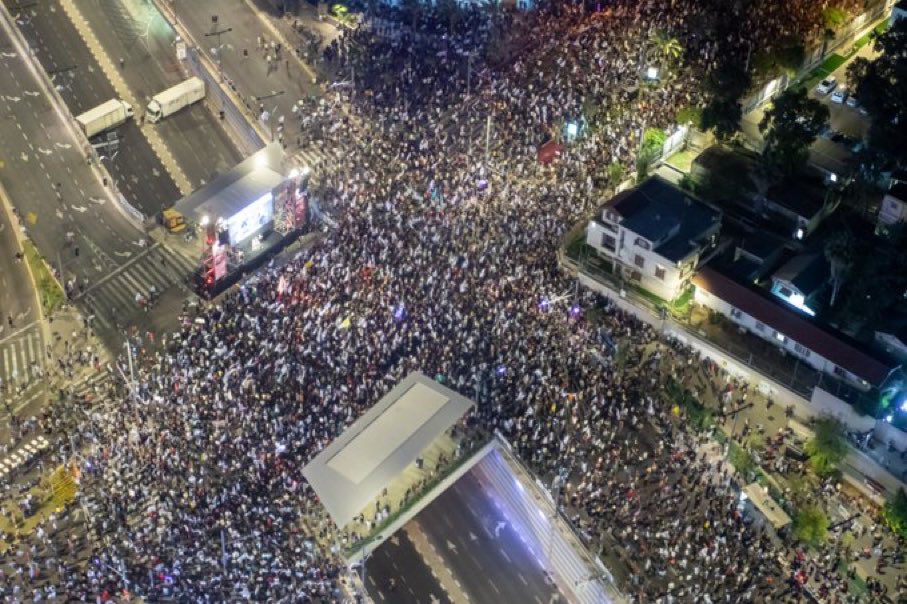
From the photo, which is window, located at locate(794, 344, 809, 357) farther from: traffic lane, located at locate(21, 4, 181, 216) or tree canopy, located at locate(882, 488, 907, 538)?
traffic lane, located at locate(21, 4, 181, 216)

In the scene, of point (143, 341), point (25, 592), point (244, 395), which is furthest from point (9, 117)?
point (25, 592)

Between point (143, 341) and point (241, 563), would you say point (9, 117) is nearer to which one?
point (143, 341)

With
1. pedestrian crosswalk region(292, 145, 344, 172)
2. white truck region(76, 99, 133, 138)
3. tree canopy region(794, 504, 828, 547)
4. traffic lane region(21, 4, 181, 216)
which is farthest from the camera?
white truck region(76, 99, 133, 138)

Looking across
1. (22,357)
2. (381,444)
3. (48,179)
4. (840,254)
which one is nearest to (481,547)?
(381,444)

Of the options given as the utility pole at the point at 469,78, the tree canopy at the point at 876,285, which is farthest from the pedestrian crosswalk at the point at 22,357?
the tree canopy at the point at 876,285

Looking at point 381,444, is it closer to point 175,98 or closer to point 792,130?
point 792,130

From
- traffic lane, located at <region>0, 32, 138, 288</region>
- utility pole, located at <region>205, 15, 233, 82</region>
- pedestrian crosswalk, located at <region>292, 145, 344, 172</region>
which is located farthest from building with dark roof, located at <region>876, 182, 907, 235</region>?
traffic lane, located at <region>0, 32, 138, 288</region>
